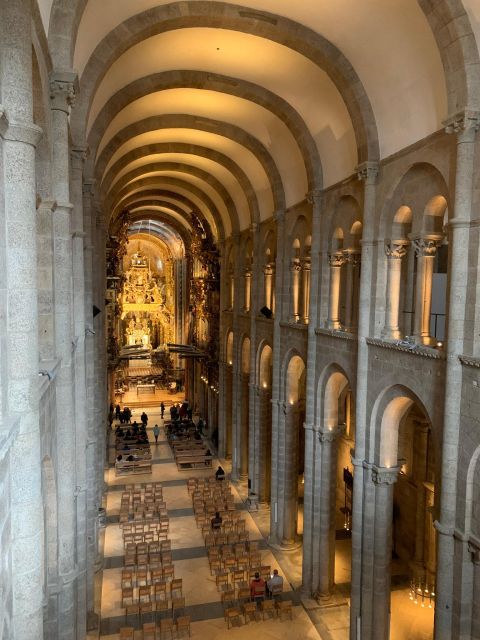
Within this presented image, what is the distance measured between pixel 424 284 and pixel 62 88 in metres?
7.55

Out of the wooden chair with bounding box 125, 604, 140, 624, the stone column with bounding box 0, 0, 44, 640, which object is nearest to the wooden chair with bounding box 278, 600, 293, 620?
the wooden chair with bounding box 125, 604, 140, 624

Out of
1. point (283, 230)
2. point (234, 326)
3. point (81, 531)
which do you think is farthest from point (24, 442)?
point (234, 326)

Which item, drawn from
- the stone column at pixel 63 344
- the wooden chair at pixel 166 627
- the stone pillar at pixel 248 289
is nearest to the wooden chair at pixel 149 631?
the wooden chair at pixel 166 627

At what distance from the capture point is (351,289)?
1475 centimetres

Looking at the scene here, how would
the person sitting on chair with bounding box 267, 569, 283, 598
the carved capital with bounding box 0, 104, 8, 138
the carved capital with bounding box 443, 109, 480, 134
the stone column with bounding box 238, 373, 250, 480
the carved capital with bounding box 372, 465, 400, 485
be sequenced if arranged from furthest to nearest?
the stone column with bounding box 238, 373, 250, 480 < the person sitting on chair with bounding box 267, 569, 283, 598 < the carved capital with bounding box 372, 465, 400, 485 < the carved capital with bounding box 443, 109, 480, 134 < the carved capital with bounding box 0, 104, 8, 138

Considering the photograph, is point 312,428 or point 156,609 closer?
point 156,609

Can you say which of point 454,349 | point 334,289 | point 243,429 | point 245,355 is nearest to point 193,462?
point 243,429

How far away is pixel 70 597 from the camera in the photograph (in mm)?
8539

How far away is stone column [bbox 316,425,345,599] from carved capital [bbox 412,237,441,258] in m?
6.35

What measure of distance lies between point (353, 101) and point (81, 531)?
1103cm

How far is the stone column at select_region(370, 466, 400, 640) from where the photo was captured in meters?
11.8

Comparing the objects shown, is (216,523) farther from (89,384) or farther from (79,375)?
(79,375)

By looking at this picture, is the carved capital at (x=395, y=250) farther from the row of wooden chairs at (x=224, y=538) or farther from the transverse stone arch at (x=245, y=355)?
the transverse stone arch at (x=245, y=355)

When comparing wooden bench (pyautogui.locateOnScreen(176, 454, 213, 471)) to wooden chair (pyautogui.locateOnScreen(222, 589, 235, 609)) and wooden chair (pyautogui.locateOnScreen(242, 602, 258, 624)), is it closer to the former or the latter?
wooden chair (pyautogui.locateOnScreen(222, 589, 235, 609))
